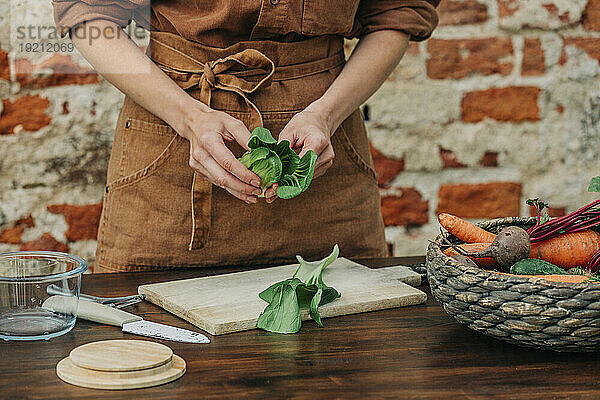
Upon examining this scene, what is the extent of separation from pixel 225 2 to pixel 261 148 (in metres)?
0.41

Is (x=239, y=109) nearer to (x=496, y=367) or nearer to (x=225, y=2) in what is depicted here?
(x=225, y=2)

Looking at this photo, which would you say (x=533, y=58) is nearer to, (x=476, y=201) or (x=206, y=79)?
(x=476, y=201)

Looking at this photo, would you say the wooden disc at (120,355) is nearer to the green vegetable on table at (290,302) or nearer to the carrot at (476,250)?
the green vegetable on table at (290,302)

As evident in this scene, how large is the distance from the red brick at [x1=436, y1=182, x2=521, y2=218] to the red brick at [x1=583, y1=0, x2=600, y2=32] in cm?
52

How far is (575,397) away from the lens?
Result: 90 centimetres

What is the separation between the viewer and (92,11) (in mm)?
1584

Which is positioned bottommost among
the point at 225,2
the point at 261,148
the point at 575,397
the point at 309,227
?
the point at 575,397

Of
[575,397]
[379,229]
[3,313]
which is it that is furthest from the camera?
[379,229]

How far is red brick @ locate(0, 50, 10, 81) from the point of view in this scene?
6.81 ft

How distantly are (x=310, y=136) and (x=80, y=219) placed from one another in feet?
3.29

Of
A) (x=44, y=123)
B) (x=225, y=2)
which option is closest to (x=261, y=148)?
(x=225, y=2)

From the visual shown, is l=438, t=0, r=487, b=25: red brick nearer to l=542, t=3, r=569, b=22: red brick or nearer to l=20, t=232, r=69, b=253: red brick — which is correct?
l=542, t=3, r=569, b=22: red brick

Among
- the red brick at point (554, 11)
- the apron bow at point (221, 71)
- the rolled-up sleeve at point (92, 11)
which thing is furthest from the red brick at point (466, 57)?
the rolled-up sleeve at point (92, 11)

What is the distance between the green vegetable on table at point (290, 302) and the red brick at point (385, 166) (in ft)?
3.81
